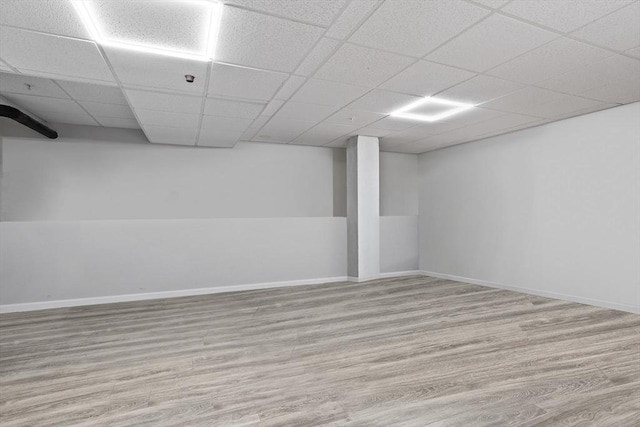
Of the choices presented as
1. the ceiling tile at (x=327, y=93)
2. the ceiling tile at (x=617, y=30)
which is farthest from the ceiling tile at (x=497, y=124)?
the ceiling tile at (x=327, y=93)

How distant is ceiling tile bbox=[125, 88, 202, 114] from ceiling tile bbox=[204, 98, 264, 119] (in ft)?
0.41

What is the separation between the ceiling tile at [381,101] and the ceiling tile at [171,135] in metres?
2.42

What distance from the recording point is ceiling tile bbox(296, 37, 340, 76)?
2.63 m

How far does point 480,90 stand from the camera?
368cm

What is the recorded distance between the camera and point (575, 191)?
4.71m

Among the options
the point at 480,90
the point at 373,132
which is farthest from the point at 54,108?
the point at 480,90

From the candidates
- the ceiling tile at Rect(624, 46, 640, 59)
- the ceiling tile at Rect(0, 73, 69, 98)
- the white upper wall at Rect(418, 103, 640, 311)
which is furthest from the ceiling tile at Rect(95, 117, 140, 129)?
the ceiling tile at Rect(624, 46, 640, 59)

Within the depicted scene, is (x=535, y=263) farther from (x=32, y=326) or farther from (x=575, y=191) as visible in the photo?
(x=32, y=326)

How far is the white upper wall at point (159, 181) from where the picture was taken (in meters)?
4.90

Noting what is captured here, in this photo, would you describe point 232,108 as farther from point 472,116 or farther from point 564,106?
point 564,106

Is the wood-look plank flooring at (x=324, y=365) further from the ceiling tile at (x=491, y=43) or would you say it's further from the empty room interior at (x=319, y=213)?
the ceiling tile at (x=491, y=43)

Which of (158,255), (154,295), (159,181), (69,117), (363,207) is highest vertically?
(69,117)

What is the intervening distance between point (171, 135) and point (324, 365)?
13.6ft

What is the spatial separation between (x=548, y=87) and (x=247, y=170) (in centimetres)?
463
